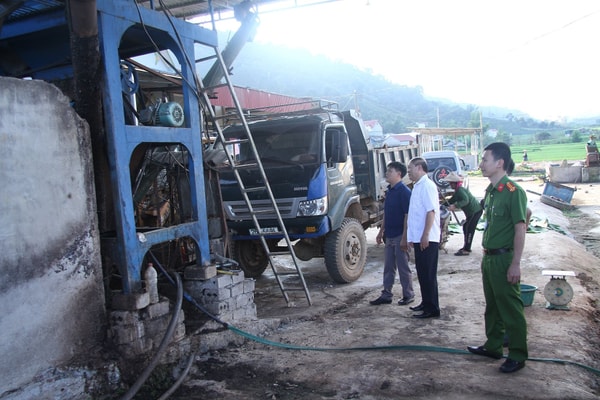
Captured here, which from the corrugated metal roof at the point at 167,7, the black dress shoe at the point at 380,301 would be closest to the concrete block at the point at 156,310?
the corrugated metal roof at the point at 167,7

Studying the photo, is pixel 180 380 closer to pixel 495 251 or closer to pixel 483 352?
pixel 483 352

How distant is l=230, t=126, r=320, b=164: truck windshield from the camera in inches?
296

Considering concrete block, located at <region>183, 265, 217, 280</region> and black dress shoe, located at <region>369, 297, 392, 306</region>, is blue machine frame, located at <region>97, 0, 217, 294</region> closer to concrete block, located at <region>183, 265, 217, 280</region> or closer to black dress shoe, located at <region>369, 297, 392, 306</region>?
concrete block, located at <region>183, 265, 217, 280</region>

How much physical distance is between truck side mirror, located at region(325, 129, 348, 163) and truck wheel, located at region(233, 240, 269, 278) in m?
1.87

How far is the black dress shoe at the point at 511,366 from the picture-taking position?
4.07m

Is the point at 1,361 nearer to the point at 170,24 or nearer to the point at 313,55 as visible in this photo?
the point at 170,24

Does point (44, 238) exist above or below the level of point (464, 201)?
above

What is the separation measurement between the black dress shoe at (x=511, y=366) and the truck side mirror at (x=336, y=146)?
4157 millimetres

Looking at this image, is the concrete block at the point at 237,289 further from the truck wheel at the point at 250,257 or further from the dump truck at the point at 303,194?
the truck wheel at the point at 250,257

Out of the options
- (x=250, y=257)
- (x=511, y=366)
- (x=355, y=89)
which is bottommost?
(x=511, y=366)

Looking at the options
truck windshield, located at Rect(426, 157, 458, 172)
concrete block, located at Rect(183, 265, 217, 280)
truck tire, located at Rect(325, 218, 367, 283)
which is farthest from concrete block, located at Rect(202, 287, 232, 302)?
truck windshield, located at Rect(426, 157, 458, 172)

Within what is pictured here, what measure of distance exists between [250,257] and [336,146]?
241cm

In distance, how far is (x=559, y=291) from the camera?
5.75 m

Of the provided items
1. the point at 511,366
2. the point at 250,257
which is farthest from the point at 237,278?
the point at 250,257
